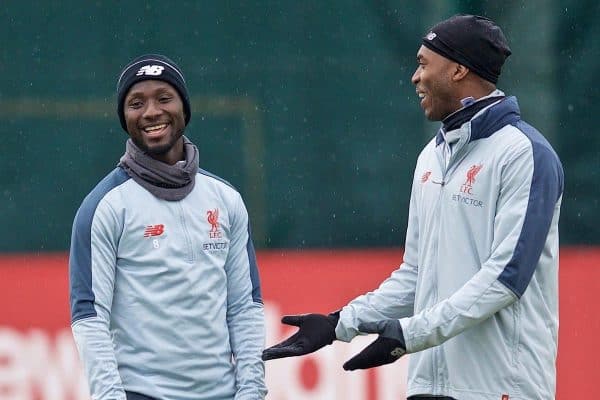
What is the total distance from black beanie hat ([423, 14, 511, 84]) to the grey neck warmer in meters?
0.85

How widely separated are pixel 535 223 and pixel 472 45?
0.60 meters

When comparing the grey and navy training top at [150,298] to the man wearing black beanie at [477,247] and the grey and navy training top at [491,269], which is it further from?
the grey and navy training top at [491,269]

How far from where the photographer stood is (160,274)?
4480mm

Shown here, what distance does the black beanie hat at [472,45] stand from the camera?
4.57 metres

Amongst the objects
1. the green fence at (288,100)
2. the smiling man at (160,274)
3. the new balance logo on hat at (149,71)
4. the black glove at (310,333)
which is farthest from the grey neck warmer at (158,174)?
the green fence at (288,100)

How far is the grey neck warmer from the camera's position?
15.0 feet

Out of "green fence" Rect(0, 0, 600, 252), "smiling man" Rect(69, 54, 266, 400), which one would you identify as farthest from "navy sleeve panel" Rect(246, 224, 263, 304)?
"green fence" Rect(0, 0, 600, 252)

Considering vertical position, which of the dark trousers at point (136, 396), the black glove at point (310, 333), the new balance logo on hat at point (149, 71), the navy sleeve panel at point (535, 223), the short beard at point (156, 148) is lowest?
the dark trousers at point (136, 396)

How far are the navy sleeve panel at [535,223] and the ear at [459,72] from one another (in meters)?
0.34

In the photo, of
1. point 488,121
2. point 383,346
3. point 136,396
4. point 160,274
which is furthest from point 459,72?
point 136,396

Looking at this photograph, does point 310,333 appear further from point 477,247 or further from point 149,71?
point 149,71

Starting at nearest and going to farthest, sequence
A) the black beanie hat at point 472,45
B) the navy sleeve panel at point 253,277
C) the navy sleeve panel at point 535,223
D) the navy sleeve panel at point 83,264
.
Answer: the navy sleeve panel at point 535,223 < the navy sleeve panel at point 83,264 < the black beanie hat at point 472,45 < the navy sleeve panel at point 253,277

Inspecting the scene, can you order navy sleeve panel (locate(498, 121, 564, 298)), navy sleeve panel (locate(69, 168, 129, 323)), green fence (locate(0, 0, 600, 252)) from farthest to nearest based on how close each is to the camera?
1. green fence (locate(0, 0, 600, 252))
2. navy sleeve panel (locate(69, 168, 129, 323))
3. navy sleeve panel (locate(498, 121, 564, 298))

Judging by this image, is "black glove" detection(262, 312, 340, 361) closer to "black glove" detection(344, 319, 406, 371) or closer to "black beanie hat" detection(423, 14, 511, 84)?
"black glove" detection(344, 319, 406, 371)
